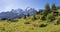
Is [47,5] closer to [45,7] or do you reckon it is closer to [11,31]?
[45,7]

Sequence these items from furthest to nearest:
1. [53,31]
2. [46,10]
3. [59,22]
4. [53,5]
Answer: [53,5] < [46,10] < [59,22] < [53,31]

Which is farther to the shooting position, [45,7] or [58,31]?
[45,7]

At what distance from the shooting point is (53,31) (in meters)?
21.9

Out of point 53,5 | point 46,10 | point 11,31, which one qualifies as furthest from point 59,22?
point 53,5

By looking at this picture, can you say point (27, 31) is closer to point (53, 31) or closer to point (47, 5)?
point (53, 31)

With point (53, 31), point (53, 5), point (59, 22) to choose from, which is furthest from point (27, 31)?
point (53, 5)

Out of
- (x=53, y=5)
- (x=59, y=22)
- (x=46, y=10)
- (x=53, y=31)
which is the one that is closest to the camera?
(x=53, y=31)

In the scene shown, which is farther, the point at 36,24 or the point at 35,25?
the point at 36,24

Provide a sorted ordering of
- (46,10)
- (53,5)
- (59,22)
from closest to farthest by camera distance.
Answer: (59,22) < (46,10) < (53,5)

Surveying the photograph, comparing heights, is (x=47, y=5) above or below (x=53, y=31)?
above

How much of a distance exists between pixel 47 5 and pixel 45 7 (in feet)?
4.15

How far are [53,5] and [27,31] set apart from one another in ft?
147

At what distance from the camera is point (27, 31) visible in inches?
885

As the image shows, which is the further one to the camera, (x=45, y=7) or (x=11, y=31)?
(x=45, y=7)
